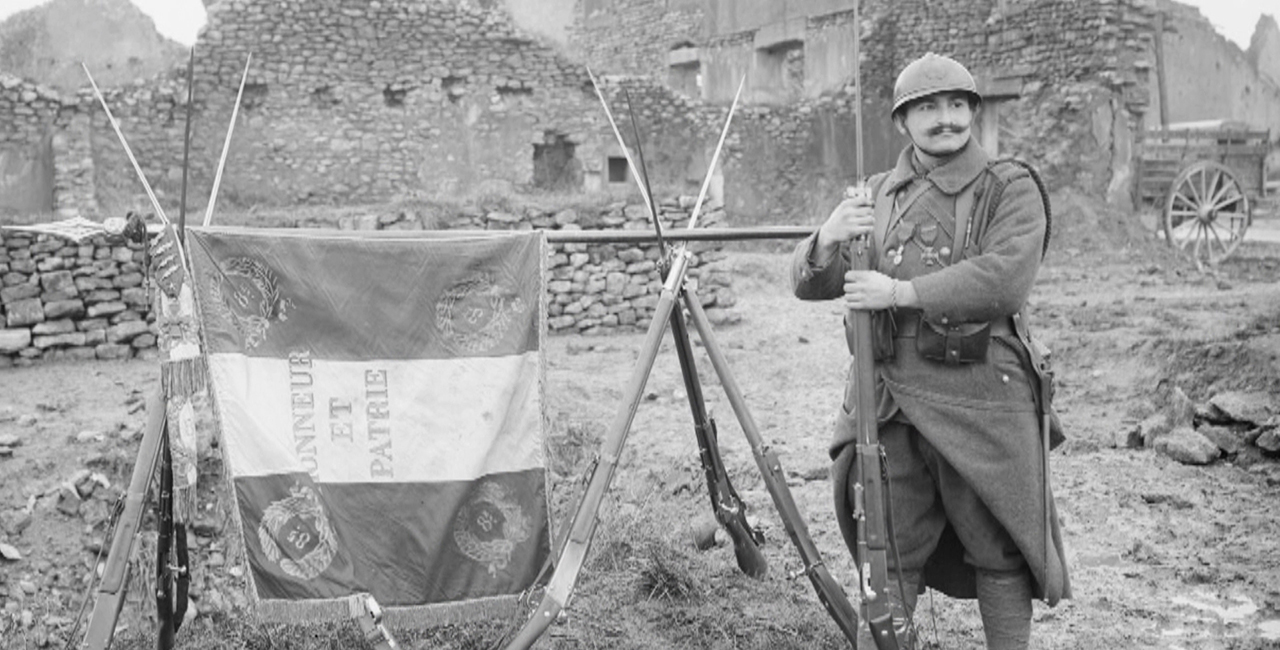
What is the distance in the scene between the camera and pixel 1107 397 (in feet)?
25.0

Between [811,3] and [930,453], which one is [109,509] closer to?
[930,453]

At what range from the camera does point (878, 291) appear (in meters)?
2.99

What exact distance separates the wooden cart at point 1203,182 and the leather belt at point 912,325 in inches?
475

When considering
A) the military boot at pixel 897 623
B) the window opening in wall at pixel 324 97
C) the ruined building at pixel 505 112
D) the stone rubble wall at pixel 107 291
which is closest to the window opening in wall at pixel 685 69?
the ruined building at pixel 505 112

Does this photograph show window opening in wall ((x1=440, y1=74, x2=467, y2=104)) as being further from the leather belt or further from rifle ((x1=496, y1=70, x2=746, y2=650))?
the leather belt

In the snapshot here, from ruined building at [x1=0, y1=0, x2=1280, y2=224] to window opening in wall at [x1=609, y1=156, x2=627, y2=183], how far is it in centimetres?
3

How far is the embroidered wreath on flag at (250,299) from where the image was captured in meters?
3.30

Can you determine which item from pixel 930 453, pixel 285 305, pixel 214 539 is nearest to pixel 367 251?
pixel 285 305

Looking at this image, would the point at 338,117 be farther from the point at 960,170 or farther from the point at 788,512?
the point at 960,170

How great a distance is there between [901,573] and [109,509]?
3.87 metres

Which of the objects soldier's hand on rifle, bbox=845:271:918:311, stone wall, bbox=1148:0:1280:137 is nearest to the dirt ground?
soldier's hand on rifle, bbox=845:271:918:311

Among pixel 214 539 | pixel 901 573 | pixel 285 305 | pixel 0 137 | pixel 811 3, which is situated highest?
pixel 811 3

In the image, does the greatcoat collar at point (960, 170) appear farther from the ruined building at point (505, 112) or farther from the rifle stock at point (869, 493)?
the ruined building at point (505, 112)

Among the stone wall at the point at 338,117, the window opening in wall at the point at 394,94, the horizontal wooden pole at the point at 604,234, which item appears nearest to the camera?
the horizontal wooden pole at the point at 604,234
